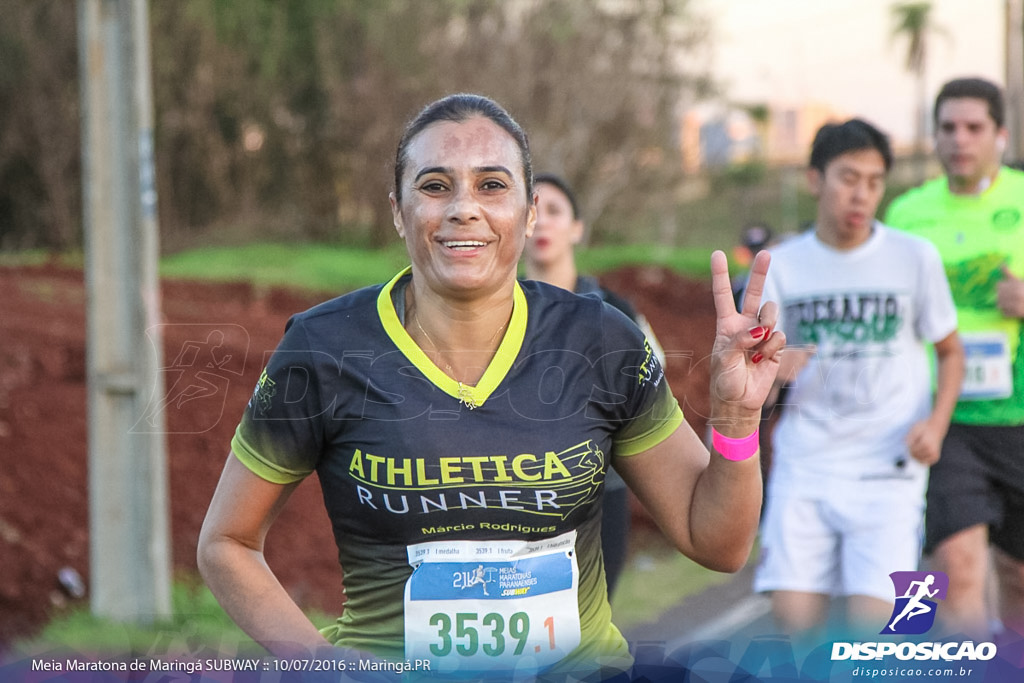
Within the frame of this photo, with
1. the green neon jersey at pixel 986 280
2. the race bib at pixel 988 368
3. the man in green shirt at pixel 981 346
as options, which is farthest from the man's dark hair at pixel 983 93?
the race bib at pixel 988 368

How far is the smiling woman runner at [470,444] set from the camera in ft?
8.73

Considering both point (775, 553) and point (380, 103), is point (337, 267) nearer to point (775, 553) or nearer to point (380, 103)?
point (380, 103)

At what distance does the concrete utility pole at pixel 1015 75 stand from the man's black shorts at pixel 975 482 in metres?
10.1

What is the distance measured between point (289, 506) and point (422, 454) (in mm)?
4789

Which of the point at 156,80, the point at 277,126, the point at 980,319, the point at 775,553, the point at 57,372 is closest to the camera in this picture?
the point at 775,553

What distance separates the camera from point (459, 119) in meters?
2.81

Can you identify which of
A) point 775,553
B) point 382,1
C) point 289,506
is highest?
point 382,1

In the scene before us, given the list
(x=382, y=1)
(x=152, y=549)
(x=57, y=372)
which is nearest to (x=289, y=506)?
(x=152, y=549)

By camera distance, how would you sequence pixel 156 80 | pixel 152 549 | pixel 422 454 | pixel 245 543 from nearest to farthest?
pixel 422 454 < pixel 245 543 < pixel 152 549 < pixel 156 80

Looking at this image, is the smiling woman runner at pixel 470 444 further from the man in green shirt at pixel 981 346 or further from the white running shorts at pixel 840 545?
the man in green shirt at pixel 981 346

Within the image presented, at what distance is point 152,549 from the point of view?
17.6 ft

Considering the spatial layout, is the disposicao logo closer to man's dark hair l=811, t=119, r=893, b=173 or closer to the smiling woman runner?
the smiling woman runner

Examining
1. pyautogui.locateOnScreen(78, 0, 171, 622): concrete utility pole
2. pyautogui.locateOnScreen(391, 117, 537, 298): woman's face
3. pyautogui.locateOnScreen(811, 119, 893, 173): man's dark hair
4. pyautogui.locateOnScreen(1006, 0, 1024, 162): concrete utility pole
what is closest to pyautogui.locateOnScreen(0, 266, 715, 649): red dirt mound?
pyautogui.locateOnScreen(78, 0, 171, 622): concrete utility pole

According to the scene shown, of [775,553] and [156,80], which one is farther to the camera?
[156,80]
